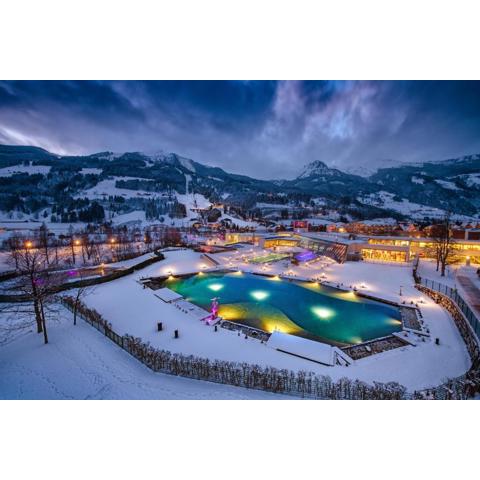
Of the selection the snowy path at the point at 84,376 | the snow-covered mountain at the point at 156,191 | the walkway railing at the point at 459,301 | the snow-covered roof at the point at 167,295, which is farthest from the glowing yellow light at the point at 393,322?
the snow-covered mountain at the point at 156,191

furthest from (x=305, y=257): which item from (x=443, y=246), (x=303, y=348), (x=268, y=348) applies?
(x=268, y=348)

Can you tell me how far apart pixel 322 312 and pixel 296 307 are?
1.80 m

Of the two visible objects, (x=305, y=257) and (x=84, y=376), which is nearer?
(x=84, y=376)

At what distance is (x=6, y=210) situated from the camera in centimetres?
8894

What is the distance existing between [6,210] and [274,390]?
12951 centimetres

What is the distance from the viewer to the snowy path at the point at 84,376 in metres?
6.69

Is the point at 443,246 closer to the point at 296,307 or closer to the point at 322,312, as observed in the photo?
the point at 322,312

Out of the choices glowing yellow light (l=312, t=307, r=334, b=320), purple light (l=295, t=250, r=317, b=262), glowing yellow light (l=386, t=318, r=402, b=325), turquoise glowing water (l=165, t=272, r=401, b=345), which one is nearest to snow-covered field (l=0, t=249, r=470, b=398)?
glowing yellow light (l=386, t=318, r=402, b=325)

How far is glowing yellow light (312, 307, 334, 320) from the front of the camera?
14359 mm

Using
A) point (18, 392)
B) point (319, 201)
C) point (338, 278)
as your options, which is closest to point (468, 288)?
point (338, 278)

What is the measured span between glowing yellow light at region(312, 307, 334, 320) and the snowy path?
28.5 feet

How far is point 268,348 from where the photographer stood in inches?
396

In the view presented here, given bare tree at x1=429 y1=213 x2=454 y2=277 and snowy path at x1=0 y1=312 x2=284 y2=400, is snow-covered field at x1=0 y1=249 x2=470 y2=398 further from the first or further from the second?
bare tree at x1=429 y1=213 x2=454 y2=277

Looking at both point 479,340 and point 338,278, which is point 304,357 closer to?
point 479,340
